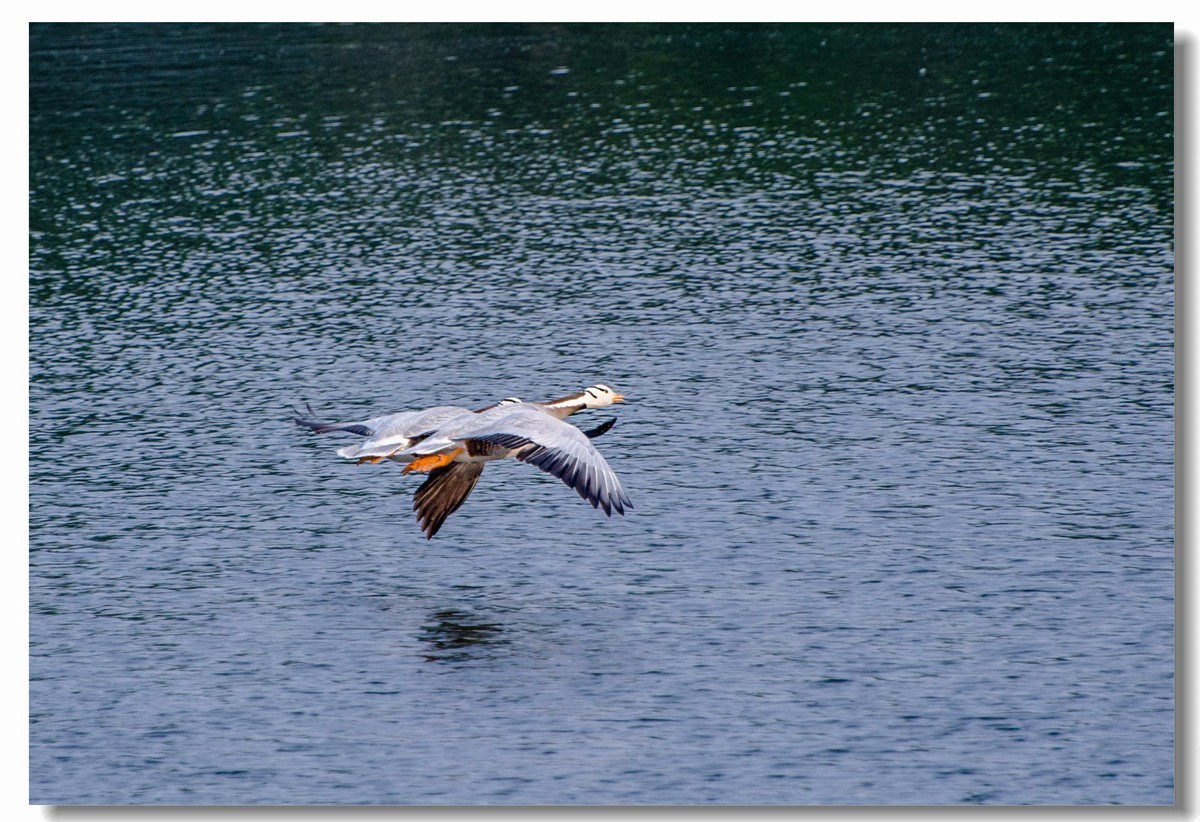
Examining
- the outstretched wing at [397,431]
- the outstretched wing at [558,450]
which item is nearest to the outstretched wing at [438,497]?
the outstretched wing at [397,431]

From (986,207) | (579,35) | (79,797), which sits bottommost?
(79,797)

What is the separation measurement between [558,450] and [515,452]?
124cm

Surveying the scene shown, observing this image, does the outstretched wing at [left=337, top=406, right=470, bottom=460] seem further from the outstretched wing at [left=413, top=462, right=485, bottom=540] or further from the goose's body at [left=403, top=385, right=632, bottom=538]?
the outstretched wing at [left=413, top=462, right=485, bottom=540]

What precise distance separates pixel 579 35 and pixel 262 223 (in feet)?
74.7

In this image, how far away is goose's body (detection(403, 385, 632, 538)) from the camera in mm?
32375

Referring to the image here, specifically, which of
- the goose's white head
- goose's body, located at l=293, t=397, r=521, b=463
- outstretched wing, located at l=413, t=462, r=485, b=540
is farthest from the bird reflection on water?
the goose's white head

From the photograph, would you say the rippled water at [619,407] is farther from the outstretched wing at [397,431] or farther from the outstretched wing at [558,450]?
the outstretched wing at [558,450]

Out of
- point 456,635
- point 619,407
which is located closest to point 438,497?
point 456,635

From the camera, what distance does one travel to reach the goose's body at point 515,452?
106ft

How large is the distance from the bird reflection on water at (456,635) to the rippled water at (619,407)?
13 centimetres
